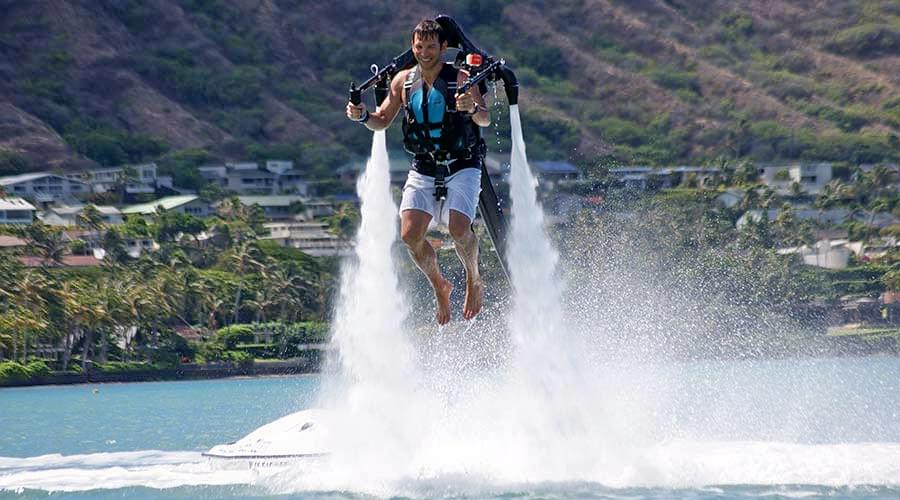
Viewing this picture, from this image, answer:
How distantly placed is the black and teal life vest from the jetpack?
0.16 m

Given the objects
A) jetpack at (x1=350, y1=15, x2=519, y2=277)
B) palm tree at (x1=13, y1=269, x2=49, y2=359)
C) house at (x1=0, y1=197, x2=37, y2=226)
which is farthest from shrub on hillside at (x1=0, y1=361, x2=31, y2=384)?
jetpack at (x1=350, y1=15, x2=519, y2=277)

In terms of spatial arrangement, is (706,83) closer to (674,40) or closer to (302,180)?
(674,40)

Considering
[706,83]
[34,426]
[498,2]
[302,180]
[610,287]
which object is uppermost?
[498,2]

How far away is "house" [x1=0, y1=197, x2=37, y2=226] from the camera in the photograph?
102 meters

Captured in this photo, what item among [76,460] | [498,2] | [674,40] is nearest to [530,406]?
[76,460]

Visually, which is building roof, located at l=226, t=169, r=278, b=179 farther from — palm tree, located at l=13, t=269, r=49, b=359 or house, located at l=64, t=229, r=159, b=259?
palm tree, located at l=13, t=269, r=49, b=359

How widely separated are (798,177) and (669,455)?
95.3 metres

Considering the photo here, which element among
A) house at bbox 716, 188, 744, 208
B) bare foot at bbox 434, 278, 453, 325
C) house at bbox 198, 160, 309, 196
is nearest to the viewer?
bare foot at bbox 434, 278, 453, 325

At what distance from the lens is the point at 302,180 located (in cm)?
13250

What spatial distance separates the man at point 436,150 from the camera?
Answer: 16484mm

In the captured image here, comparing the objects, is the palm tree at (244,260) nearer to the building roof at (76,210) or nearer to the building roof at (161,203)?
the building roof at (161,203)

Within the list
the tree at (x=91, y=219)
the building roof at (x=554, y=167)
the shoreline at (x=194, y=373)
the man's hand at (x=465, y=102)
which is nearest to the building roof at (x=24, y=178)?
the tree at (x=91, y=219)

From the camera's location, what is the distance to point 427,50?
16.4 m

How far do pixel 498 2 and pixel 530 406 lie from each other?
151431 mm
